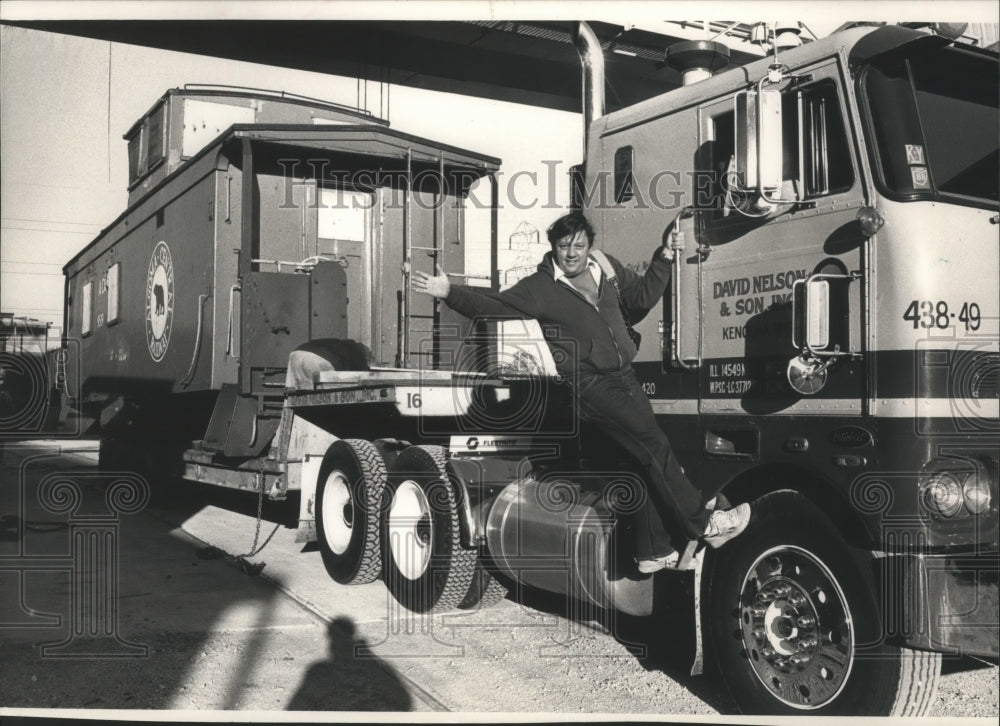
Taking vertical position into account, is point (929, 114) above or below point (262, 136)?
below

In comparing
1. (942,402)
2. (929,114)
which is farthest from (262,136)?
(942,402)

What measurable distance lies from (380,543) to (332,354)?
142cm

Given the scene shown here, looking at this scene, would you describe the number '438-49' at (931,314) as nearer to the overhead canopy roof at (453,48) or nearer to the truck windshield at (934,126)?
the truck windshield at (934,126)

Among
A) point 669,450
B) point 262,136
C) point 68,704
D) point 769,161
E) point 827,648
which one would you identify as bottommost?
point 68,704

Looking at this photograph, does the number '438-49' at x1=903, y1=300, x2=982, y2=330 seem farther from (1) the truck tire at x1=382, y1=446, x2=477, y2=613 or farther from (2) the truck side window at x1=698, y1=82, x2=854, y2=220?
(1) the truck tire at x1=382, y1=446, x2=477, y2=613

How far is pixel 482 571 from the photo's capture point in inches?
234

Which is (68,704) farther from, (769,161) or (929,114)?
(929,114)

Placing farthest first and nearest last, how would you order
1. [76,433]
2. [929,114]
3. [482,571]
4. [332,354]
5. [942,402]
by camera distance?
[76,433], [332,354], [482,571], [929,114], [942,402]

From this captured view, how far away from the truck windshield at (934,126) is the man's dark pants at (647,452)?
54.5 inches

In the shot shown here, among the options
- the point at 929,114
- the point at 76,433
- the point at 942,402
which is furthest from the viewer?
the point at 76,433

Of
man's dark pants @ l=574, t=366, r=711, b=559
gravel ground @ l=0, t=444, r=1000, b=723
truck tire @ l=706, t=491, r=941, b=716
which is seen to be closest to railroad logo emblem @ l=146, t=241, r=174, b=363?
gravel ground @ l=0, t=444, r=1000, b=723

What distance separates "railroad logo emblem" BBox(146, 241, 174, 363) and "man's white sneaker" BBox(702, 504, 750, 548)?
19.5 feet

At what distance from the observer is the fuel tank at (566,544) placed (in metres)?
4.69

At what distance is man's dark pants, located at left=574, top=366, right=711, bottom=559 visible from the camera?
4.32 m
